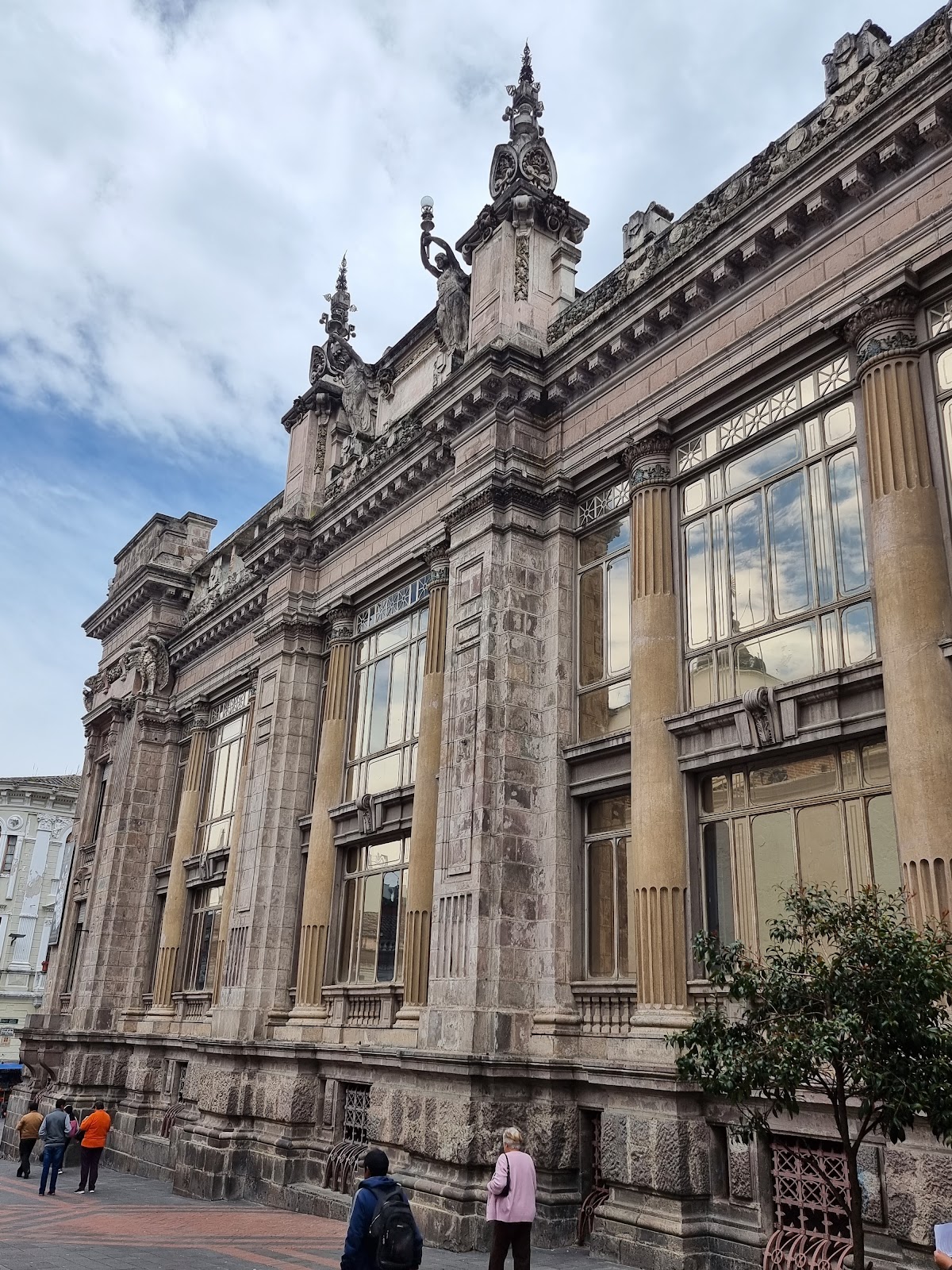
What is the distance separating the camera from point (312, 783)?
75.2 ft

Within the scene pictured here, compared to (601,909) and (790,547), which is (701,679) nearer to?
(790,547)

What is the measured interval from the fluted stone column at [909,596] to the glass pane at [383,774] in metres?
10.6

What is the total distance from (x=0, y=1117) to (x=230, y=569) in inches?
817

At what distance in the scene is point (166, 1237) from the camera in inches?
587

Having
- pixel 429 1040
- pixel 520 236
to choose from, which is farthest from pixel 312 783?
pixel 520 236

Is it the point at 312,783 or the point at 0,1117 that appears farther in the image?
the point at 0,1117

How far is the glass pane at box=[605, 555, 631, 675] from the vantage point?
52.2 ft

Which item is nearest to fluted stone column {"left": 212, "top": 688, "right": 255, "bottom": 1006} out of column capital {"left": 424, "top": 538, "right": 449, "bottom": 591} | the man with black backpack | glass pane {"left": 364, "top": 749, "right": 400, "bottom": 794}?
glass pane {"left": 364, "top": 749, "right": 400, "bottom": 794}

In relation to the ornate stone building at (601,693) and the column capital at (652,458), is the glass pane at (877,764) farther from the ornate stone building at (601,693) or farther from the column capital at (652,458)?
→ the column capital at (652,458)

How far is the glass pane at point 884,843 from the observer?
1130cm

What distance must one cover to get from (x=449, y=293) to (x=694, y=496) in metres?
8.20

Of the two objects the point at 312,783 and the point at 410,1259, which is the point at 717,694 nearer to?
the point at 410,1259

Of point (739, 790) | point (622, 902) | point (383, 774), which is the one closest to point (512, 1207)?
point (622, 902)

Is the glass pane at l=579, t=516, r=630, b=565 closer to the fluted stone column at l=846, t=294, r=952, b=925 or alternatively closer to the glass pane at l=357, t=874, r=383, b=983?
the fluted stone column at l=846, t=294, r=952, b=925
